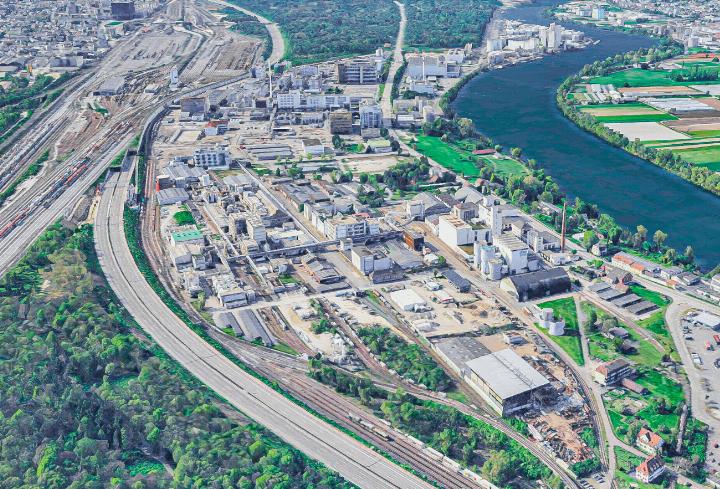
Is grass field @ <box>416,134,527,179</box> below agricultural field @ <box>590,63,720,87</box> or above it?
below

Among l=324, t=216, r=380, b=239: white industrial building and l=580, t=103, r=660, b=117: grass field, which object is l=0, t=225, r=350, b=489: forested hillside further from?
l=580, t=103, r=660, b=117: grass field

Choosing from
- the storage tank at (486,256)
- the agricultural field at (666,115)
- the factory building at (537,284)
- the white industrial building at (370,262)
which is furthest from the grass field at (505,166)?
the white industrial building at (370,262)

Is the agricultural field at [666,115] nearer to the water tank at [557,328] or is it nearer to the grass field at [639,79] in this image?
the grass field at [639,79]

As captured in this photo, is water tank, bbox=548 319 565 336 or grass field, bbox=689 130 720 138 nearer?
water tank, bbox=548 319 565 336

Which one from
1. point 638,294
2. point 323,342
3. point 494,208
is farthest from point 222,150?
point 638,294

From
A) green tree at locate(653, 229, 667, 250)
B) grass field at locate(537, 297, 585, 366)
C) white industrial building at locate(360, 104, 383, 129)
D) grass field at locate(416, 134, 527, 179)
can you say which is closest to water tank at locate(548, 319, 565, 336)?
grass field at locate(537, 297, 585, 366)

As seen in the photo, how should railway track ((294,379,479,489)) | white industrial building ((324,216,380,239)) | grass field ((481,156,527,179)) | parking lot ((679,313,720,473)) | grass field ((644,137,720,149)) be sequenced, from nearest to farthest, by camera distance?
railway track ((294,379,479,489)), parking lot ((679,313,720,473)), white industrial building ((324,216,380,239)), grass field ((481,156,527,179)), grass field ((644,137,720,149))

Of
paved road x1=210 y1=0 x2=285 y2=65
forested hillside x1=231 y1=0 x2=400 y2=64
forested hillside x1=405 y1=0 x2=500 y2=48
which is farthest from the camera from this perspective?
forested hillside x1=405 y1=0 x2=500 y2=48

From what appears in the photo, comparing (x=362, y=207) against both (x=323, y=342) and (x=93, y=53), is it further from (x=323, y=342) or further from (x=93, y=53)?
(x=93, y=53)

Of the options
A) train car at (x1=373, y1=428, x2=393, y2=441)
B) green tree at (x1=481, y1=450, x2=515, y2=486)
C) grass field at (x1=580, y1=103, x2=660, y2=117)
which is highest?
grass field at (x1=580, y1=103, x2=660, y2=117)
